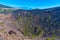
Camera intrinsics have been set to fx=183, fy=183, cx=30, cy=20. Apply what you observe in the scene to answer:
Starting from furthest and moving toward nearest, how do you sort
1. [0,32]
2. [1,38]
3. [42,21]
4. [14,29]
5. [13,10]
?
[13,10], [42,21], [14,29], [0,32], [1,38]

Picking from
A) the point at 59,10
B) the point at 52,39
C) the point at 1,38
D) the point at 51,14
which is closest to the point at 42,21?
the point at 51,14

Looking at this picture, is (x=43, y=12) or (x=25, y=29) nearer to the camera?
(x=25, y=29)

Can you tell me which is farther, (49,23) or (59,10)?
(59,10)

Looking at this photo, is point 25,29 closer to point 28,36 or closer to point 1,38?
point 28,36

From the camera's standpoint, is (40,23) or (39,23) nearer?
(39,23)

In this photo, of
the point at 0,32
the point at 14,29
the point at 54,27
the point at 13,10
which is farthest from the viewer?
the point at 13,10

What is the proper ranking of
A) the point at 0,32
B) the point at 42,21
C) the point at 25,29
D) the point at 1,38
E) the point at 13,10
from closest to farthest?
the point at 1,38 → the point at 0,32 → the point at 25,29 → the point at 42,21 → the point at 13,10

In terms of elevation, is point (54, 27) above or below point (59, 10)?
below

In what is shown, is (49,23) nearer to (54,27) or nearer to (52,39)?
(54,27)

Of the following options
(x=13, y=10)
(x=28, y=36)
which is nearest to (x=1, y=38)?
(x=28, y=36)
